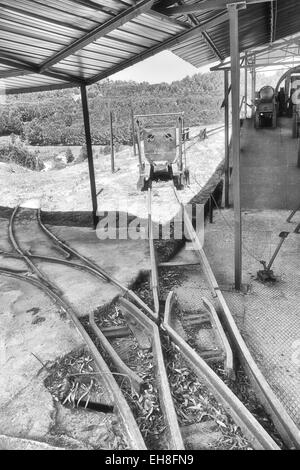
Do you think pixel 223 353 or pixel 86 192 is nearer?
pixel 223 353

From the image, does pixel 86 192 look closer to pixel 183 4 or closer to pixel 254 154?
pixel 254 154

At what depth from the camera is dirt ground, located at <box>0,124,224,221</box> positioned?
13.1 m

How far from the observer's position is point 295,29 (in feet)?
37.5

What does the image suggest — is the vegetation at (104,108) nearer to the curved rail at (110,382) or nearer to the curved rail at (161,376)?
the curved rail at (110,382)

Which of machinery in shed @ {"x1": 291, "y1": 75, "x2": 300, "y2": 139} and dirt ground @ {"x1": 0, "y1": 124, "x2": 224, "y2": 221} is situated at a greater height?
machinery in shed @ {"x1": 291, "y1": 75, "x2": 300, "y2": 139}

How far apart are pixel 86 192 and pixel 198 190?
4661mm

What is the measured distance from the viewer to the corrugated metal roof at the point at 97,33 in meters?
4.95

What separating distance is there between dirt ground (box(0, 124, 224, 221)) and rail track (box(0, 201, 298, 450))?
465 centimetres

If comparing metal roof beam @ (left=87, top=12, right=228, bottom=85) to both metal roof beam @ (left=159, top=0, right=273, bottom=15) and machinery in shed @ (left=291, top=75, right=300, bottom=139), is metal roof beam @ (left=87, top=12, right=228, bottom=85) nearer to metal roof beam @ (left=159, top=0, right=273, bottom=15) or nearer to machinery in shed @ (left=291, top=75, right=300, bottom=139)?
metal roof beam @ (left=159, top=0, right=273, bottom=15)

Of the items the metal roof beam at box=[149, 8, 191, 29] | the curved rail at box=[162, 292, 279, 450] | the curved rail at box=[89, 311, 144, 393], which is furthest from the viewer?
the metal roof beam at box=[149, 8, 191, 29]

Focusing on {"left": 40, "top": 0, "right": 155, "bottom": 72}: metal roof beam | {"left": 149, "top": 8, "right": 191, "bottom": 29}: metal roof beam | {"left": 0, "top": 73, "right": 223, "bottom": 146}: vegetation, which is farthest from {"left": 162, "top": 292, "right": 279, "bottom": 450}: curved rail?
{"left": 0, "top": 73, "right": 223, "bottom": 146}: vegetation

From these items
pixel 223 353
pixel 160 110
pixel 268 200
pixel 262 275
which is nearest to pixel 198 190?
pixel 268 200

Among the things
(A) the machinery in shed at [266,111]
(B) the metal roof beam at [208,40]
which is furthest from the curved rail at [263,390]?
(A) the machinery in shed at [266,111]

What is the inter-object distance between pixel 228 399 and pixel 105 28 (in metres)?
5.32
